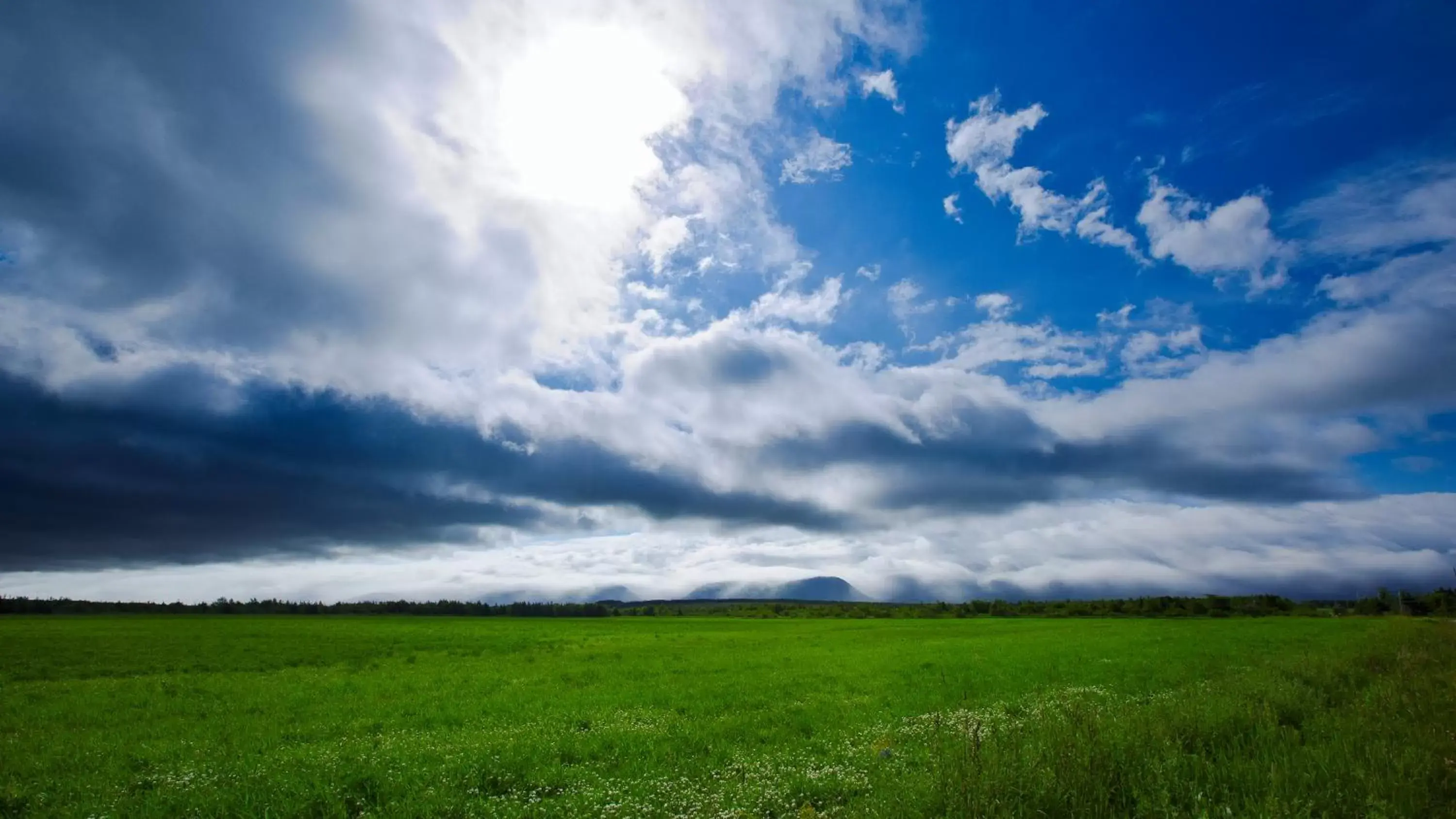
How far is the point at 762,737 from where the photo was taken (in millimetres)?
16734

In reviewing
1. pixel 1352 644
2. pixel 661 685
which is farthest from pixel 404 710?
pixel 1352 644

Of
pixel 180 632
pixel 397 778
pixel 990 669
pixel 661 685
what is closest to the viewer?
pixel 397 778

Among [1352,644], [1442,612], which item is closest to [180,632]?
[1352,644]

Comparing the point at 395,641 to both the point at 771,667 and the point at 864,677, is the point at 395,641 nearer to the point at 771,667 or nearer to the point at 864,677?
the point at 771,667

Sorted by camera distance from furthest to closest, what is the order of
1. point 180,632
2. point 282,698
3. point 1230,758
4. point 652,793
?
point 180,632 → point 282,698 → point 652,793 → point 1230,758

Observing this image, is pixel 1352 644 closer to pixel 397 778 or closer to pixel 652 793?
pixel 652 793

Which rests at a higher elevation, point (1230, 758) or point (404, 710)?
point (1230, 758)

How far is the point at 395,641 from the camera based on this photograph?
56781mm

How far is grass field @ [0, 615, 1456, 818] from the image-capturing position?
9203mm

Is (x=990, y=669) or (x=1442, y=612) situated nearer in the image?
(x=990, y=669)

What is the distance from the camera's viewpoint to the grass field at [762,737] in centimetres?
920

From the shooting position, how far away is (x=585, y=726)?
19094 mm

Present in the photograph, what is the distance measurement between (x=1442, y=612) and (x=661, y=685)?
576 ft

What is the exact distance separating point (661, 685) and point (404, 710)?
9809mm
